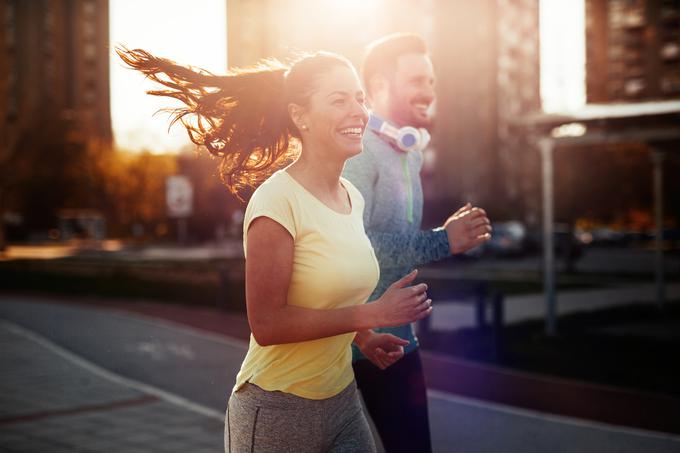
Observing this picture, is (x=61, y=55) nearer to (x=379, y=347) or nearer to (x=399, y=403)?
(x=399, y=403)

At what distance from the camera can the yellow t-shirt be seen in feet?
6.82

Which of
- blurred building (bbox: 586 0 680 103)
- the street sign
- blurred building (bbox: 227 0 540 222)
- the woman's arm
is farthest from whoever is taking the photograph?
blurred building (bbox: 586 0 680 103)

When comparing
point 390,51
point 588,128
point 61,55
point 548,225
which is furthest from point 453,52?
point 390,51

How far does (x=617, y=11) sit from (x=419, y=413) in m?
111

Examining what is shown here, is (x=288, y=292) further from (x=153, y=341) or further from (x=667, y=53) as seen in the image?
(x=667, y=53)

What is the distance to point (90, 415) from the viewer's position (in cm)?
677

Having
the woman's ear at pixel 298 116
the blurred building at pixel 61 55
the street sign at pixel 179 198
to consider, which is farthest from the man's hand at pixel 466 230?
the blurred building at pixel 61 55

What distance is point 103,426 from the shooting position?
6.39 meters

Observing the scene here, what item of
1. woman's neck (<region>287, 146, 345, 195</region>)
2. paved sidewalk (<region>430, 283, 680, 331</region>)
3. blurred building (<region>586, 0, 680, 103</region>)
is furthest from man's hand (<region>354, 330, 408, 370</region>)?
blurred building (<region>586, 0, 680, 103</region>)

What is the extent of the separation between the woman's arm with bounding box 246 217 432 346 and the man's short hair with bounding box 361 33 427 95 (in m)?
1.23

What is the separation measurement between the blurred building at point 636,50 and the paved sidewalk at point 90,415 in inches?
3561

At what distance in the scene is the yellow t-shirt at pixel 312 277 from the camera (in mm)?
2078

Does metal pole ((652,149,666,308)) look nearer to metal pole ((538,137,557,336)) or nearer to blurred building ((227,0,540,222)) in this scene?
metal pole ((538,137,557,336))

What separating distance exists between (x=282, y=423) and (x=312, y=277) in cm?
39
